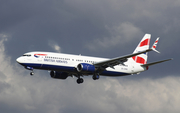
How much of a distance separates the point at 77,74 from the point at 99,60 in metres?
6.24

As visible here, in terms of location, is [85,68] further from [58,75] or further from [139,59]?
[139,59]

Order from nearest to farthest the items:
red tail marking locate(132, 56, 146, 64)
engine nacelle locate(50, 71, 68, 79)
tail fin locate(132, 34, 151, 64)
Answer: engine nacelle locate(50, 71, 68, 79)
red tail marking locate(132, 56, 146, 64)
tail fin locate(132, 34, 151, 64)

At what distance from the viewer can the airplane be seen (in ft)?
247

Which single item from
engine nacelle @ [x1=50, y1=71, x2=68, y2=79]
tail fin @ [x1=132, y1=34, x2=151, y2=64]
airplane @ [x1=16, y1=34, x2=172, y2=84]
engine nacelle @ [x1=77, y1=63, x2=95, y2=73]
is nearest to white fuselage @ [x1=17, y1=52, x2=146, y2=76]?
airplane @ [x1=16, y1=34, x2=172, y2=84]

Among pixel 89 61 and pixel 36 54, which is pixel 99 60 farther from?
pixel 36 54

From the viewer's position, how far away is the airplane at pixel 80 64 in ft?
247

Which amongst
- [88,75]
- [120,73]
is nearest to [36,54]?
[88,75]

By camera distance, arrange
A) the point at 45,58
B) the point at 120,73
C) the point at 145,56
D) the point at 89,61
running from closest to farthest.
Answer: the point at 45,58 → the point at 89,61 → the point at 120,73 → the point at 145,56

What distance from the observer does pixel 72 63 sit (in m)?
78.4

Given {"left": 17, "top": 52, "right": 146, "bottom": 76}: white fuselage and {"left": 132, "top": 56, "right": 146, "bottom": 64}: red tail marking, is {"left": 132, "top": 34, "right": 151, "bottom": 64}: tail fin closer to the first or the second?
{"left": 132, "top": 56, "right": 146, "bottom": 64}: red tail marking

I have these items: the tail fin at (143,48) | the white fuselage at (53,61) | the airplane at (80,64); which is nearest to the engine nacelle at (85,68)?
the airplane at (80,64)

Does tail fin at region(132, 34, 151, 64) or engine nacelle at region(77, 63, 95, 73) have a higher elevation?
tail fin at region(132, 34, 151, 64)

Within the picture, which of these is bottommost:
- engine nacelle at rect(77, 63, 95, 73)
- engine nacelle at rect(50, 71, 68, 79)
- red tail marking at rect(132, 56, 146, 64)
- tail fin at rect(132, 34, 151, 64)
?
engine nacelle at rect(77, 63, 95, 73)

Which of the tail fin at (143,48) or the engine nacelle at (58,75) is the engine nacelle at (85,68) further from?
the tail fin at (143,48)
